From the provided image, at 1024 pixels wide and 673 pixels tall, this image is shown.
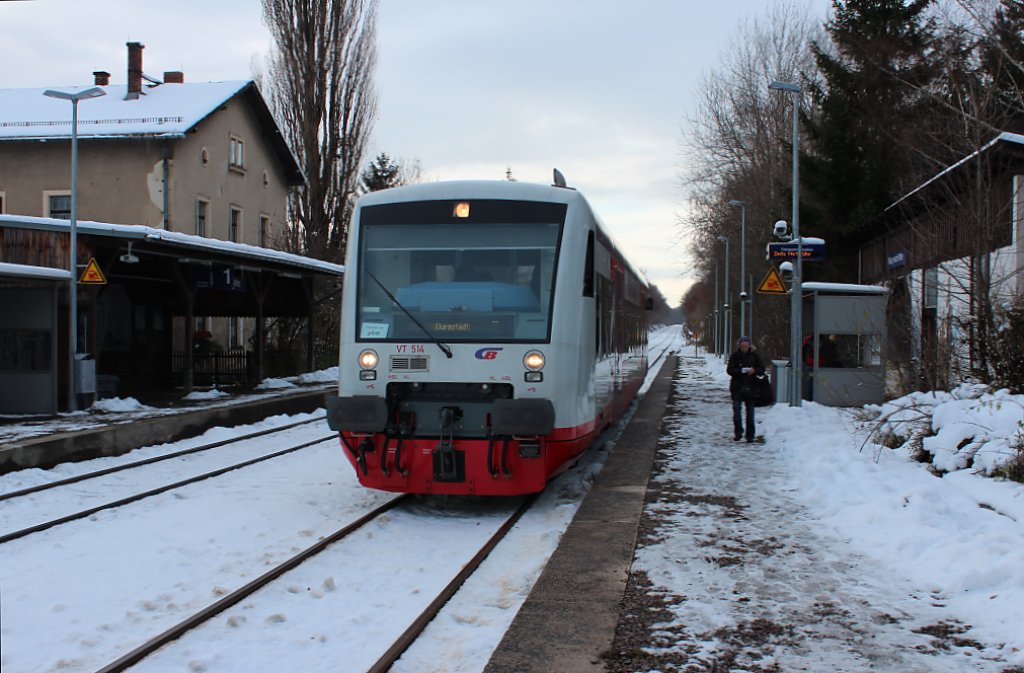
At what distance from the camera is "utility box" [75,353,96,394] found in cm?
1546

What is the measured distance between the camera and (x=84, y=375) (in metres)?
15.5

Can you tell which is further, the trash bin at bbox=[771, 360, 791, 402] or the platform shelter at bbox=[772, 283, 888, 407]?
the trash bin at bbox=[771, 360, 791, 402]

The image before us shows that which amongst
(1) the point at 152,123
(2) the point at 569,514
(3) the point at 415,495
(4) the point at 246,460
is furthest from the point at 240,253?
(1) the point at 152,123

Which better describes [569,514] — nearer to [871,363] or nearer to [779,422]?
[779,422]

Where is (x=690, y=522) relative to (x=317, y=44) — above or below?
below

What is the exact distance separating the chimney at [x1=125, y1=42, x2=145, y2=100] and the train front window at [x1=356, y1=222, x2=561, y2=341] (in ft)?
85.5

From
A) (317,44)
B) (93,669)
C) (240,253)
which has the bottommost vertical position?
(93,669)

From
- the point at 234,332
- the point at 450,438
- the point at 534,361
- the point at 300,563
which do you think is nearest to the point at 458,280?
the point at 534,361

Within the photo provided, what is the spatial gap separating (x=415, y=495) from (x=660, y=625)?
14.8 feet

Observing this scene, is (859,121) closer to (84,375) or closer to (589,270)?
(589,270)

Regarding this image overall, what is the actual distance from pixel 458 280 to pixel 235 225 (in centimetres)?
2605

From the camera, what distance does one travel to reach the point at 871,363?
56.0ft

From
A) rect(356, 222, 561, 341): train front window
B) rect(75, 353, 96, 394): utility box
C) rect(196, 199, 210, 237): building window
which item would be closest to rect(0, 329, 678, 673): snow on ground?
rect(356, 222, 561, 341): train front window

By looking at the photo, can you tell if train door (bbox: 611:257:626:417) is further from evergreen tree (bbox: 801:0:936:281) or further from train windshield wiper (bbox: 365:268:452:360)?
evergreen tree (bbox: 801:0:936:281)
